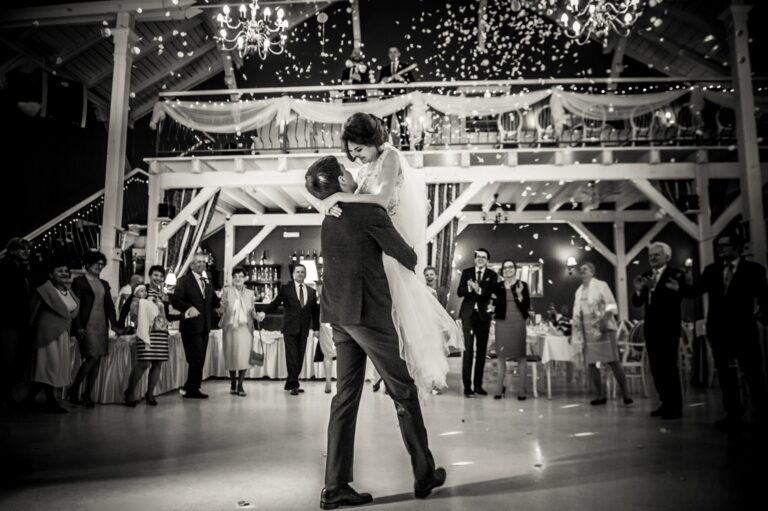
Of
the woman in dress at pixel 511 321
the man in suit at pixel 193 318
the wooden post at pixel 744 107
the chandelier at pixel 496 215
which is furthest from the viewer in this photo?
the chandelier at pixel 496 215

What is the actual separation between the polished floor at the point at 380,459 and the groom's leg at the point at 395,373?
1.01 ft

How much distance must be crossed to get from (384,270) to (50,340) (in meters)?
4.19

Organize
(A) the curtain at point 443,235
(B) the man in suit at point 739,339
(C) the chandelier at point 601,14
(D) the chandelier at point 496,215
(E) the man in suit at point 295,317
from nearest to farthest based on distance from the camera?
(B) the man in suit at point 739,339 → (C) the chandelier at point 601,14 → (E) the man in suit at point 295,317 → (A) the curtain at point 443,235 → (D) the chandelier at point 496,215

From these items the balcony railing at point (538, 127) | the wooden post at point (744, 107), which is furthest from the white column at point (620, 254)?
the wooden post at point (744, 107)

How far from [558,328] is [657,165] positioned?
132 inches

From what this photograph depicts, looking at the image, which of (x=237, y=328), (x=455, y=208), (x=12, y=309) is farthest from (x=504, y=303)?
(x=12, y=309)

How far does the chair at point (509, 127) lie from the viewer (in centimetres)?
943

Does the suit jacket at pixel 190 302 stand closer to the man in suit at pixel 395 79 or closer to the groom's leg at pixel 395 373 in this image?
the groom's leg at pixel 395 373

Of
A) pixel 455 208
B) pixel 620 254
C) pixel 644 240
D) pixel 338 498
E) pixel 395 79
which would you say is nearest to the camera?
pixel 338 498

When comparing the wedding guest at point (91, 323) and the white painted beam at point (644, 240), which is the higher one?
the white painted beam at point (644, 240)

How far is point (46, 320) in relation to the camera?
16.7 feet

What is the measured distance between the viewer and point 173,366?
22.3ft

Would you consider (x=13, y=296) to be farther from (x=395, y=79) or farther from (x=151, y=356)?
(x=395, y=79)

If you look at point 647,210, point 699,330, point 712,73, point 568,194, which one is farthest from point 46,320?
point 712,73
